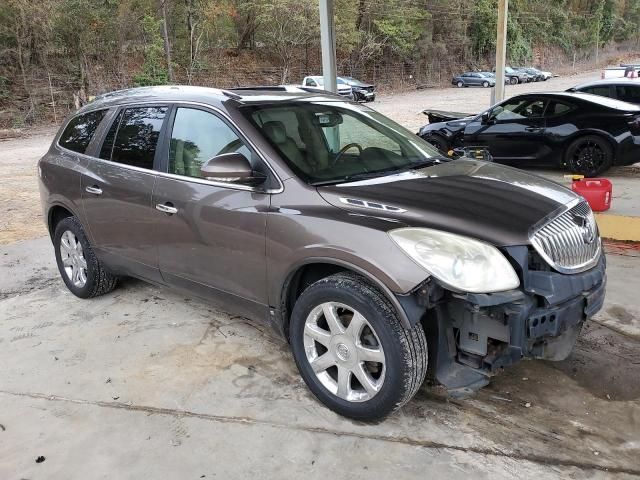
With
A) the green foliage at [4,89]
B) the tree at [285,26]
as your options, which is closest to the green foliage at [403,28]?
the tree at [285,26]

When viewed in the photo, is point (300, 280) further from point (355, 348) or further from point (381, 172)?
point (381, 172)

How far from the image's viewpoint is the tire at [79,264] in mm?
4773

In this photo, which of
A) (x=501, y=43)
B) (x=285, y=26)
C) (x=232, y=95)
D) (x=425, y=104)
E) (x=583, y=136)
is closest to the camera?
(x=232, y=95)

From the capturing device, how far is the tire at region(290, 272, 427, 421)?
277cm

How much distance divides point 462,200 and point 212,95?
70.1 inches

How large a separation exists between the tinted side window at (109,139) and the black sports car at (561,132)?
23.5 feet

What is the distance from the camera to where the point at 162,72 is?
3206cm

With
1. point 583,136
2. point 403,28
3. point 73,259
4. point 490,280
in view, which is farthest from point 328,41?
point 403,28

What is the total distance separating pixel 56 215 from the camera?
17.0 ft

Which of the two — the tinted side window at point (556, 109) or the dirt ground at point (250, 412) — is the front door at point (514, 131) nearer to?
the tinted side window at point (556, 109)

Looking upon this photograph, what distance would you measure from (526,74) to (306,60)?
19844mm

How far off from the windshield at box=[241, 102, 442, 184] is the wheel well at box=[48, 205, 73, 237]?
237 cm

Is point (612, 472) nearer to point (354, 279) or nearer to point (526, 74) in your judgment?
point (354, 279)

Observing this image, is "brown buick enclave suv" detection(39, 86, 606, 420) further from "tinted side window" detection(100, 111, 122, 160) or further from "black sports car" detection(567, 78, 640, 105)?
"black sports car" detection(567, 78, 640, 105)
